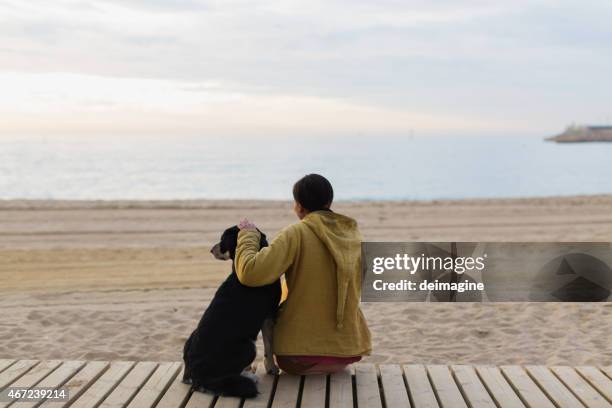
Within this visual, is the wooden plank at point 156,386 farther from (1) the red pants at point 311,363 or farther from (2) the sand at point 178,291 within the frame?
(2) the sand at point 178,291

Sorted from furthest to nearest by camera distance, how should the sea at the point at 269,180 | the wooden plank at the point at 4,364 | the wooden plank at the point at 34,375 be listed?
the sea at the point at 269,180 < the wooden plank at the point at 4,364 < the wooden plank at the point at 34,375

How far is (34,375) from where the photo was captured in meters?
4.20

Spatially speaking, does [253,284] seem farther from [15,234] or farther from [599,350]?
[15,234]

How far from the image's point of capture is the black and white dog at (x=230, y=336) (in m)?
3.81

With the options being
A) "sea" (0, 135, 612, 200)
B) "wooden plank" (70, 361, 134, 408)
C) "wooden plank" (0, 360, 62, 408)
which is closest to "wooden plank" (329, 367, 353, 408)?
"wooden plank" (70, 361, 134, 408)

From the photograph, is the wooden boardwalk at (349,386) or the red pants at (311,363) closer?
the wooden boardwalk at (349,386)

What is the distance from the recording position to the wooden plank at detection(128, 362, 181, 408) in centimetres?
375

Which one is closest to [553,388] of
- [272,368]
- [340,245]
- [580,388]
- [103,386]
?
[580,388]

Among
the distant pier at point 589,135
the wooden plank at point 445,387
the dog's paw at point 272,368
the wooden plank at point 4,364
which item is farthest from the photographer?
the distant pier at point 589,135

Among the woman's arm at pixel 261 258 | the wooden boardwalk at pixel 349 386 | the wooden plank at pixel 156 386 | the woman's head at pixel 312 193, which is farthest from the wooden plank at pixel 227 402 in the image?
the woman's head at pixel 312 193

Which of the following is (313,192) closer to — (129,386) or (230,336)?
(230,336)

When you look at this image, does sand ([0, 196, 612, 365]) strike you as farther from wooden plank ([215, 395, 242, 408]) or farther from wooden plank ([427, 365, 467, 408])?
wooden plank ([215, 395, 242, 408])

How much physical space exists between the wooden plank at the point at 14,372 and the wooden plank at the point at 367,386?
2051 millimetres

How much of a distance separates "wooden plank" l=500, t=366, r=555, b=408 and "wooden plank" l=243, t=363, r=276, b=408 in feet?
4.69
